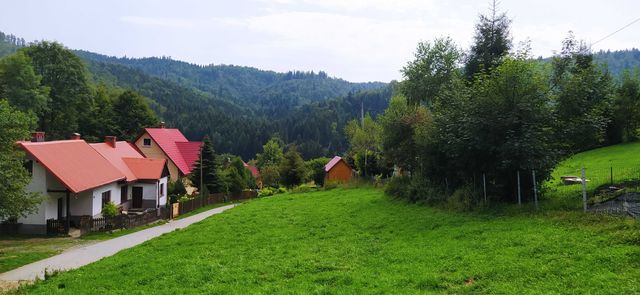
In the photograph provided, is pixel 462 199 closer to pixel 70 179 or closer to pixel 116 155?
pixel 70 179

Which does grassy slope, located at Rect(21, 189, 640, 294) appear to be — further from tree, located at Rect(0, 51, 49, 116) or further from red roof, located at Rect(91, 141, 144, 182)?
tree, located at Rect(0, 51, 49, 116)

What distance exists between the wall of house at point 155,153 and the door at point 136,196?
10.3m

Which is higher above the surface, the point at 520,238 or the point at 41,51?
the point at 41,51

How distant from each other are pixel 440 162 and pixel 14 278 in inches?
669

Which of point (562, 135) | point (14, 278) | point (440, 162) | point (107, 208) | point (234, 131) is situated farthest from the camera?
point (234, 131)

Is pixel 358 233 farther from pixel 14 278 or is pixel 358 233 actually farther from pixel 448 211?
pixel 14 278

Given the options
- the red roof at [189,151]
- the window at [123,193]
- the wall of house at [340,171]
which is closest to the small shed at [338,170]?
the wall of house at [340,171]

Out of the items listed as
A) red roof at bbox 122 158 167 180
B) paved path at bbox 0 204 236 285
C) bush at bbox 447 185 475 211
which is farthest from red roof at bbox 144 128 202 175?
bush at bbox 447 185 475 211

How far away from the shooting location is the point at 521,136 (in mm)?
15953

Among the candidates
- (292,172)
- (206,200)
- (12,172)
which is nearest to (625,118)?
(292,172)

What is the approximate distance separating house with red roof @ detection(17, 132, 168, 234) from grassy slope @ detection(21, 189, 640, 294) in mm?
9526

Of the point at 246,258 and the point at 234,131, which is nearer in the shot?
the point at 246,258

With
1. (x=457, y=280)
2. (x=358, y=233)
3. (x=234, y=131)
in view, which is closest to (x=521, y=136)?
(x=358, y=233)

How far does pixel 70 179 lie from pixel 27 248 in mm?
5366
